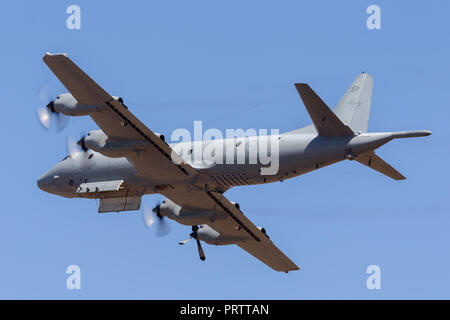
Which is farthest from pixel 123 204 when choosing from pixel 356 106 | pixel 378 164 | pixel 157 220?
pixel 378 164

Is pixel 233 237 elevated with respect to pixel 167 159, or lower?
lower

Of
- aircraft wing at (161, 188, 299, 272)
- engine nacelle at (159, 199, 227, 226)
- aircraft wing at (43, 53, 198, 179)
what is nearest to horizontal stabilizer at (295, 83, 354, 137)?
aircraft wing at (43, 53, 198, 179)

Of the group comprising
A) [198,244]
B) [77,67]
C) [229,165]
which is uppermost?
[77,67]

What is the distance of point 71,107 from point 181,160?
5635 millimetres

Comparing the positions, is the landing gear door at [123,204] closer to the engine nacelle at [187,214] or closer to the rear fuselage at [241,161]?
the rear fuselage at [241,161]

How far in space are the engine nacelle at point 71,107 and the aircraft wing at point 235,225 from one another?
653 centimetres

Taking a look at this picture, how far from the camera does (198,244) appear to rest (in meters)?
52.0

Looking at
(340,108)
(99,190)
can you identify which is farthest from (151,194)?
(340,108)

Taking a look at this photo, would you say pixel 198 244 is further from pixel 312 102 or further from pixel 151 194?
pixel 312 102

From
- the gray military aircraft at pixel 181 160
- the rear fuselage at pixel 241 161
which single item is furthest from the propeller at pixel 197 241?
the rear fuselage at pixel 241 161

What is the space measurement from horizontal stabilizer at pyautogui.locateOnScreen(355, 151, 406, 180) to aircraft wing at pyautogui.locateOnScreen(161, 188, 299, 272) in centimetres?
767

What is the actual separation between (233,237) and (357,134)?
455 inches

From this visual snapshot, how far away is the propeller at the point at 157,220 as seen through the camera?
50.9 meters

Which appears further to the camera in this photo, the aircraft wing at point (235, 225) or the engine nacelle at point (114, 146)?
the aircraft wing at point (235, 225)
